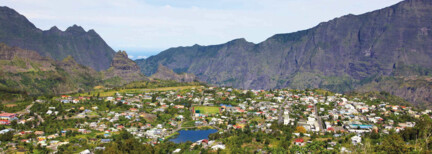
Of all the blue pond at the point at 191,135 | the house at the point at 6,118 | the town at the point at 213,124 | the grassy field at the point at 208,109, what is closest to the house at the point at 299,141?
the town at the point at 213,124

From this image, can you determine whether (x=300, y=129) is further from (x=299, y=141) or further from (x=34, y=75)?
(x=34, y=75)

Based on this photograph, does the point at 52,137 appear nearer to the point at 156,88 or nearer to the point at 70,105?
the point at 70,105

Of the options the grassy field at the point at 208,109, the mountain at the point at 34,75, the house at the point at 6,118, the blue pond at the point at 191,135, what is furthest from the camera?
the mountain at the point at 34,75

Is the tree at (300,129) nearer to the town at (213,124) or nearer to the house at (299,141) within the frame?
the town at (213,124)

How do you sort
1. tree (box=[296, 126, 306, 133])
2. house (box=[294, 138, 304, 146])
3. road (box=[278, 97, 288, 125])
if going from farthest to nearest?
road (box=[278, 97, 288, 125]), tree (box=[296, 126, 306, 133]), house (box=[294, 138, 304, 146])

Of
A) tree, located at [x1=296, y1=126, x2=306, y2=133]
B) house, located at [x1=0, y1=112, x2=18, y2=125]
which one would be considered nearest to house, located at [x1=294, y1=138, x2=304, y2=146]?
tree, located at [x1=296, y1=126, x2=306, y2=133]

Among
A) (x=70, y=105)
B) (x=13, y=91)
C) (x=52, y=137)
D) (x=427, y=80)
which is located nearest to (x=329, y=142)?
(x=52, y=137)

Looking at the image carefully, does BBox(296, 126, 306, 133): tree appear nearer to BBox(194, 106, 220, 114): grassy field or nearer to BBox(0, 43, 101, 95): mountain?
BBox(194, 106, 220, 114): grassy field
